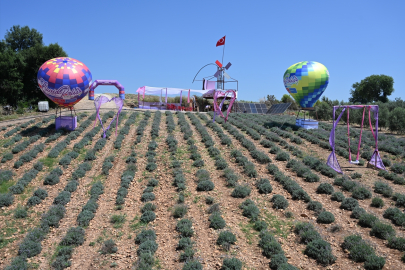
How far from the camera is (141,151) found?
19078 mm

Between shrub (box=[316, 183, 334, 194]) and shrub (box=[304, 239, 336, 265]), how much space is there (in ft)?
14.1

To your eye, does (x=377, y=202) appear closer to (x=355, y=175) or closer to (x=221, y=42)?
(x=355, y=175)

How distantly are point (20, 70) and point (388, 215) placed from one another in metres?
46.1

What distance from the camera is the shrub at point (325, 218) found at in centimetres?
1050

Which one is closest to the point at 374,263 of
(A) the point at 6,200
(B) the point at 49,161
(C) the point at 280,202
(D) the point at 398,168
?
(C) the point at 280,202

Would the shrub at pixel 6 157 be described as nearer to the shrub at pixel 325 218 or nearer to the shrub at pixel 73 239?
the shrub at pixel 73 239

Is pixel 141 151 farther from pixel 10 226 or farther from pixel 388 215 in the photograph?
pixel 388 215

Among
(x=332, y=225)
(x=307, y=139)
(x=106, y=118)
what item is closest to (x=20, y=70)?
(x=106, y=118)

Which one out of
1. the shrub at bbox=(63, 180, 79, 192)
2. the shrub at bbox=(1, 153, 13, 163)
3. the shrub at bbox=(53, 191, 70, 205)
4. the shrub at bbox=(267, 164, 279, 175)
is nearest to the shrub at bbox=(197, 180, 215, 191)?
the shrub at bbox=(267, 164, 279, 175)

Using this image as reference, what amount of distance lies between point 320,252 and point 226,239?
2.67m

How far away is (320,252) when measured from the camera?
28.1 ft

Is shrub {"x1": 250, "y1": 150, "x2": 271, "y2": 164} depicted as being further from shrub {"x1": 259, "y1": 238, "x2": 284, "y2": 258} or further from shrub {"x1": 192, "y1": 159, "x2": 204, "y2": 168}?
shrub {"x1": 259, "y1": 238, "x2": 284, "y2": 258}

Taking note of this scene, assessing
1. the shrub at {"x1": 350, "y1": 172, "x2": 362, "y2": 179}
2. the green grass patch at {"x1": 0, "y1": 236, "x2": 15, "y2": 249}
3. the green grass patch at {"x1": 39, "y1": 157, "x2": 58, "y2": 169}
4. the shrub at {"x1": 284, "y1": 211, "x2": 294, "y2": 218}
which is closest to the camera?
the green grass patch at {"x1": 0, "y1": 236, "x2": 15, "y2": 249}

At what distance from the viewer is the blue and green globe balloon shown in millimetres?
24906
